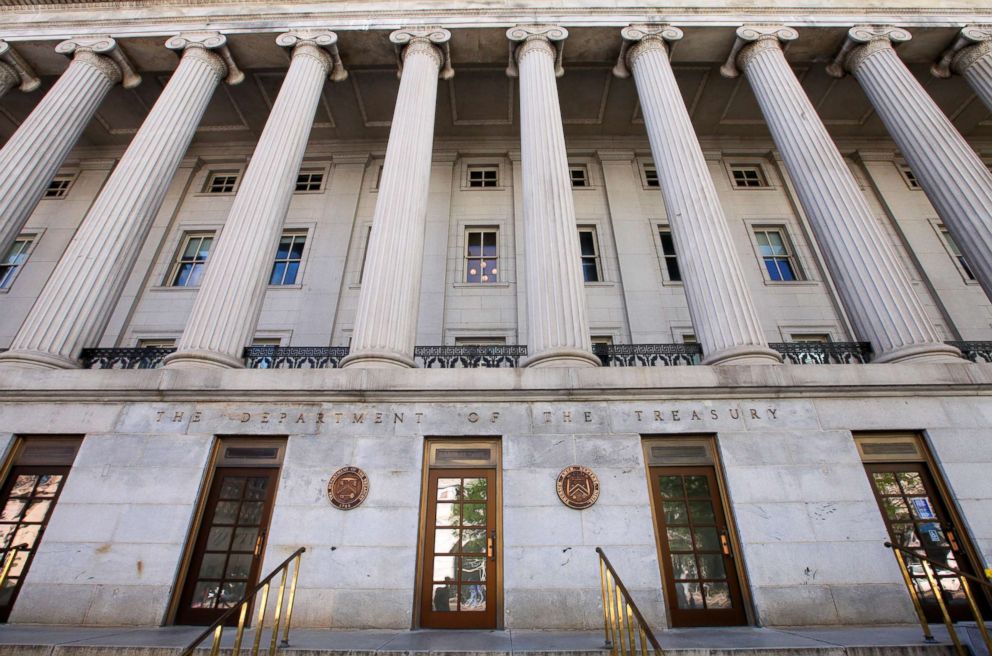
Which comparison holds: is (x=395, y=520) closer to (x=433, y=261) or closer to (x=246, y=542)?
(x=246, y=542)

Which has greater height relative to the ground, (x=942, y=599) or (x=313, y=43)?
(x=313, y=43)

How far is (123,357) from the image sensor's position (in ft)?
32.2

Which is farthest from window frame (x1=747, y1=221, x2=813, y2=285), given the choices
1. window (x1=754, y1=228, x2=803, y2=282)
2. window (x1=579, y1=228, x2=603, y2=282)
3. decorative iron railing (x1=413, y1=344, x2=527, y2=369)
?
decorative iron railing (x1=413, y1=344, x2=527, y2=369)

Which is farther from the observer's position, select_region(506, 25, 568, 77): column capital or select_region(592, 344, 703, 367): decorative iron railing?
select_region(506, 25, 568, 77): column capital

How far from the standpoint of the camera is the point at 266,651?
5.41m

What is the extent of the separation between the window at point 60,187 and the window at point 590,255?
18099 millimetres

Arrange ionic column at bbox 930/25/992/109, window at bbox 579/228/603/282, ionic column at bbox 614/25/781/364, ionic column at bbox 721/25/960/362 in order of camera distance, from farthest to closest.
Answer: window at bbox 579/228/603/282 → ionic column at bbox 930/25/992/109 → ionic column at bbox 721/25/960/362 → ionic column at bbox 614/25/781/364

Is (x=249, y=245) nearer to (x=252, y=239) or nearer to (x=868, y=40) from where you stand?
(x=252, y=239)

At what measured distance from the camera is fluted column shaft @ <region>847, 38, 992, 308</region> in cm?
1050

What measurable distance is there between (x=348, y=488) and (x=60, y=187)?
60.4ft

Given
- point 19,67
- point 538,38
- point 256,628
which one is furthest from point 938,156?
point 19,67

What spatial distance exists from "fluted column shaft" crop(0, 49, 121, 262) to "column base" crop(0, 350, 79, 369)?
3.77 metres

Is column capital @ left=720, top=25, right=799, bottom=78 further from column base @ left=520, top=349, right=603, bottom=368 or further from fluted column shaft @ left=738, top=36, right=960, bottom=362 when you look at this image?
column base @ left=520, top=349, right=603, bottom=368

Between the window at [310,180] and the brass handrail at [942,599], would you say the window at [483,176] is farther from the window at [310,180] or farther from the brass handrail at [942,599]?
the brass handrail at [942,599]
